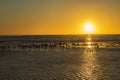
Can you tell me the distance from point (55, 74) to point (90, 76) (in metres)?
3.19

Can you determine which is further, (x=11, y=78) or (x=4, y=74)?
(x=4, y=74)

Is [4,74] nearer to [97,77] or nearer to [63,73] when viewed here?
[63,73]

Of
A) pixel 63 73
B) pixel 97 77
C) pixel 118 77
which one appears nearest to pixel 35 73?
pixel 63 73

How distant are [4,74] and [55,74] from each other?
4627mm

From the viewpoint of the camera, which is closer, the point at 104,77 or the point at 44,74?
the point at 104,77

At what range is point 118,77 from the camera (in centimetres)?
2244

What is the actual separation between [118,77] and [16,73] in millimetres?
9177

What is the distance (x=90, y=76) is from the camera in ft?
75.5

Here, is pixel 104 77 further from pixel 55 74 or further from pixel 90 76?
pixel 55 74

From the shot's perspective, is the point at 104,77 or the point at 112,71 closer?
the point at 104,77

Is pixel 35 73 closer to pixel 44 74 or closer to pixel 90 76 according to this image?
pixel 44 74

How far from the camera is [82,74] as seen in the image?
24.2 metres

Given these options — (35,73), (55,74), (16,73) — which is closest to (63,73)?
(55,74)

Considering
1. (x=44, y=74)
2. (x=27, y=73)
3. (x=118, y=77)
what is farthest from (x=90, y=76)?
(x=27, y=73)
